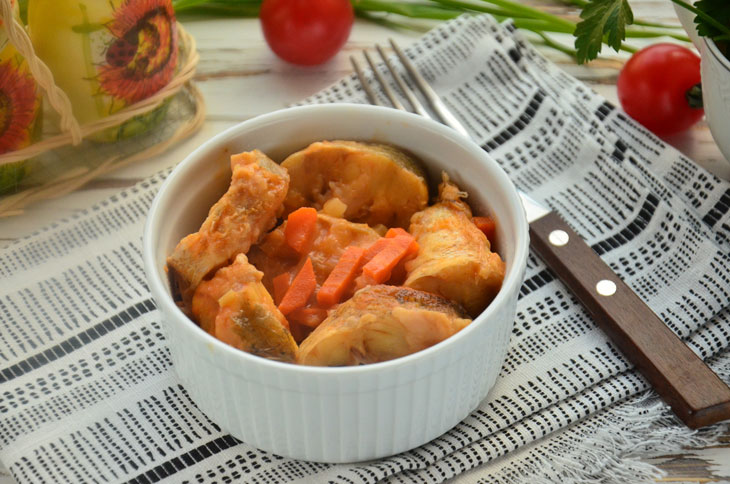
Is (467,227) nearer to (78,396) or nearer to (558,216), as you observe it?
(558,216)

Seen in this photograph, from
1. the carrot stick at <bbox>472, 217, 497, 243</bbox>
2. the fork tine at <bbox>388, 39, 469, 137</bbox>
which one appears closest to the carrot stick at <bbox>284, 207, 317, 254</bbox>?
the carrot stick at <bbox>472, 217, 497, 243</bbox>

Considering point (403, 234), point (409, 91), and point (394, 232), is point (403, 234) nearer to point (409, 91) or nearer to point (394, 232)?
point (394, 232)

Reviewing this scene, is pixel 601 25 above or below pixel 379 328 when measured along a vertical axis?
above

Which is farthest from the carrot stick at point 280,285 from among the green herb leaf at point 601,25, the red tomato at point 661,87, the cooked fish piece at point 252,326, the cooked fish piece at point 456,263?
the red tomato at point 661,87

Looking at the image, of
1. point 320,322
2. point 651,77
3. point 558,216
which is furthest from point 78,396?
point 651,77

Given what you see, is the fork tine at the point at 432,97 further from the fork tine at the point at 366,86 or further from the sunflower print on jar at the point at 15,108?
the sunflower print on jar at the point at 15,108

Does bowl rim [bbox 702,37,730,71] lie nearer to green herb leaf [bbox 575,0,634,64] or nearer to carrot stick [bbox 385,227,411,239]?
green herb leaf [bbox 575,0,634,64]

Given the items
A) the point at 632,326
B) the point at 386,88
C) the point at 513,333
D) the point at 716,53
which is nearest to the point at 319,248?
the point at 513,333
